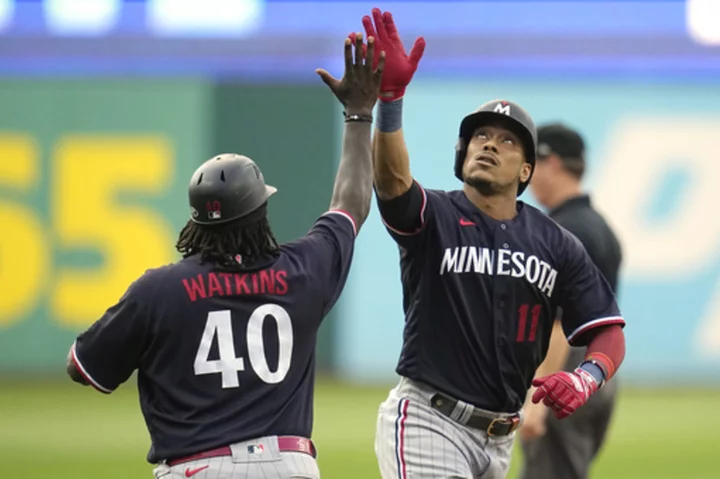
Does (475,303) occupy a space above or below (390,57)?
below

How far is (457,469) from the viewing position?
15.6 ft

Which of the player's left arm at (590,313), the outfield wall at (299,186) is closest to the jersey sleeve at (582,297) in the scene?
the player's left arm at (590,313)

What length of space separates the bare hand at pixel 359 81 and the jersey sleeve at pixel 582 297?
3.52 ft

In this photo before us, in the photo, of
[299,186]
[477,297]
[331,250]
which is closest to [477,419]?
[477,297]

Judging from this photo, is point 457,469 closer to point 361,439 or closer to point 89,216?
point 361,439

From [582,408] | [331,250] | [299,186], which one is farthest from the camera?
[299,186]

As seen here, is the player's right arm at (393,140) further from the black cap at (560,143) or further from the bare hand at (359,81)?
the black cap at (560,143)

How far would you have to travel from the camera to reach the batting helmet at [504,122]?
16.7ft

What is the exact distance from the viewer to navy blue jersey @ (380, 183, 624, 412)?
192 inches

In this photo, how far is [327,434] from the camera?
11422 mm

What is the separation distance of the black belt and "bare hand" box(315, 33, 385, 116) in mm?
1171

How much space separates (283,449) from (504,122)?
70.6 inches

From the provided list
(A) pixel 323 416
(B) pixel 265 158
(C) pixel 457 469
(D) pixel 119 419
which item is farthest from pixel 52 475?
(B) pixel 265 158

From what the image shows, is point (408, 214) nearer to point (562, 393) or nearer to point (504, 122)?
point (504, 122)
